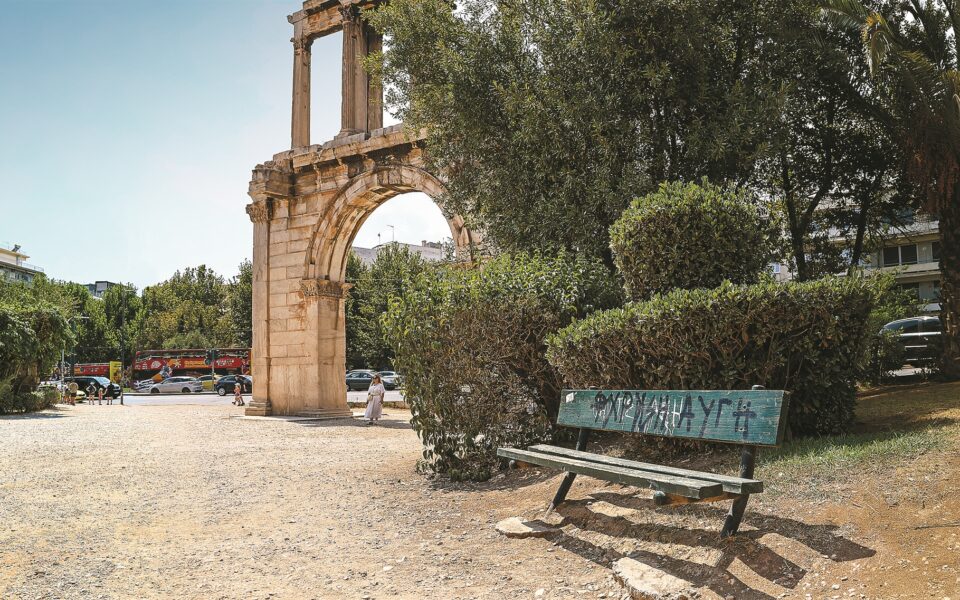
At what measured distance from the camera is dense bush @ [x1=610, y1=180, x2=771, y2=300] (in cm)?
661

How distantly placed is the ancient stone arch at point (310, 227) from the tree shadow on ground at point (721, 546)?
14460 mm

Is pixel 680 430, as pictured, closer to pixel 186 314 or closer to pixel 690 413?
pixel 690 413

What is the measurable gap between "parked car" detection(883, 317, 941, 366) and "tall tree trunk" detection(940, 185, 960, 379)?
85cm

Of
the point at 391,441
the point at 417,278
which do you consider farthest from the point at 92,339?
the point at 417,278

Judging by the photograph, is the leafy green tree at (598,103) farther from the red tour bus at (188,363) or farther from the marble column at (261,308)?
the red tour bus at (188,363)

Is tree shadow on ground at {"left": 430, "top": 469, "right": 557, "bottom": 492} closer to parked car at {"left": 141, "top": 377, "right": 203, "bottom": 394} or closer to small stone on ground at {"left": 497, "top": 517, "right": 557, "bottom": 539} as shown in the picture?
small stone on ground at {"left": 497, "top": 517, "right": 557, "bottom": 539}

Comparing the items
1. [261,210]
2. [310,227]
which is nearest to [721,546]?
[310,227]

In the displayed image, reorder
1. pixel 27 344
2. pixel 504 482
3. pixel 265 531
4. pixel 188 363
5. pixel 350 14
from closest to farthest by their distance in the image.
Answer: pixel 265 531 < pixel 504 482 < pixel 350 14 < pixel 27 344 < pixel 188 363

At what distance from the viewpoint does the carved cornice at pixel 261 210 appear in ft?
65.3

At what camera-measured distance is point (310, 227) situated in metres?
19.5

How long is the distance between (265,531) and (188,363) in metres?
47.0

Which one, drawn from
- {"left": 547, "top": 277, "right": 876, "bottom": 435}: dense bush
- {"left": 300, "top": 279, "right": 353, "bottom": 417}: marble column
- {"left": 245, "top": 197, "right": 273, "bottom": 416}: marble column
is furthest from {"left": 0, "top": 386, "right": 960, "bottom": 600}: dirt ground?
{"left": 245, "top": 197, "right": 273, "bottom": 416}: marble column

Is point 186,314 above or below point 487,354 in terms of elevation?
above

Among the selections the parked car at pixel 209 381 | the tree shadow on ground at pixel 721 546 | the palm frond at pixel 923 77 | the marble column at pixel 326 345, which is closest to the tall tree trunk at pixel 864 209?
the palm frond at pixel 923 77
